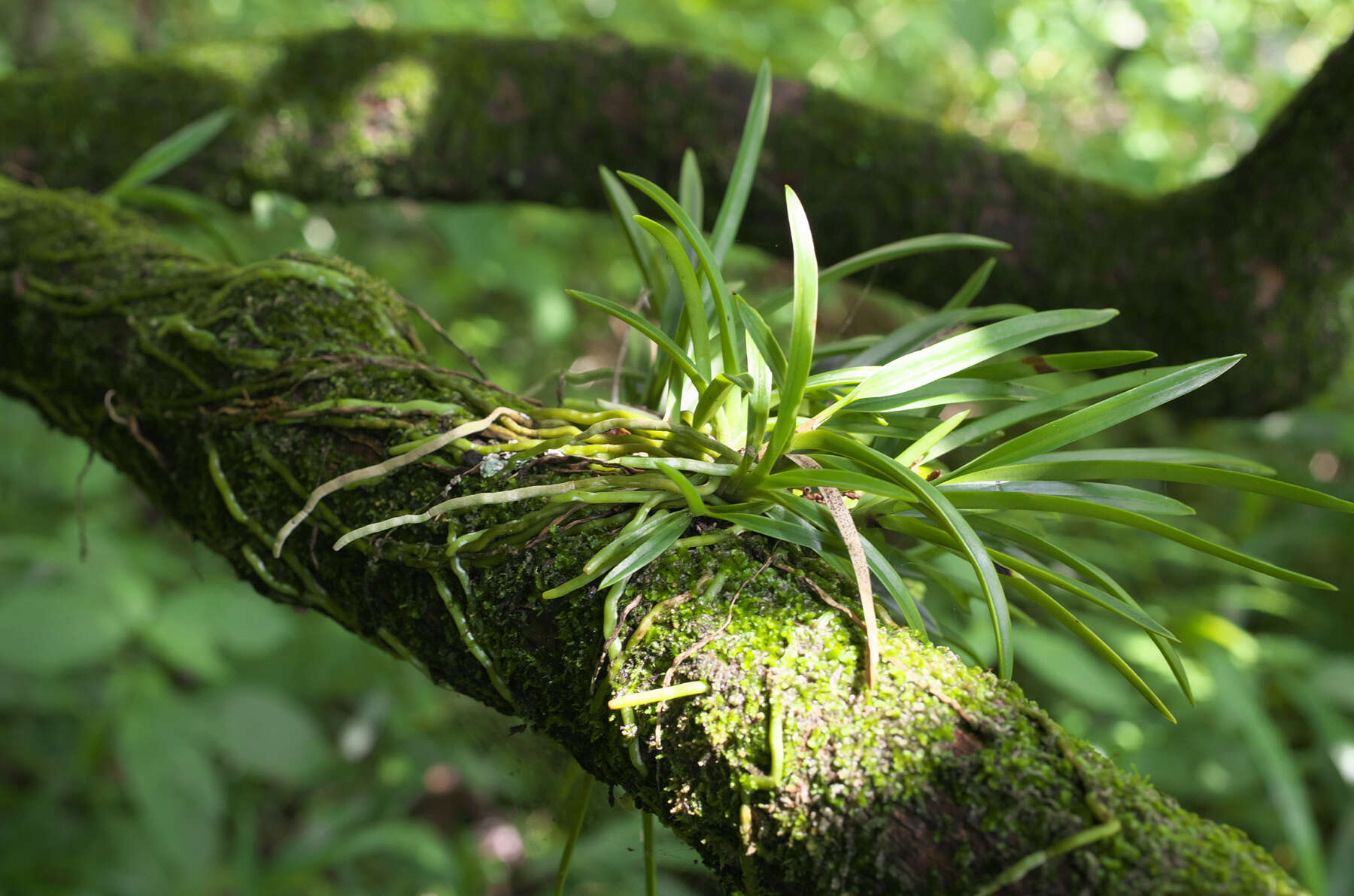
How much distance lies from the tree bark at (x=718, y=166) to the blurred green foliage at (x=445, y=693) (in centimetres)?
24

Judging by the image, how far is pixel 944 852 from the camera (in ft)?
1.51

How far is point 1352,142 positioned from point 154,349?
6.10ft

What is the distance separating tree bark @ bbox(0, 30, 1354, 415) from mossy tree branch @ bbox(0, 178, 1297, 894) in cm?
68

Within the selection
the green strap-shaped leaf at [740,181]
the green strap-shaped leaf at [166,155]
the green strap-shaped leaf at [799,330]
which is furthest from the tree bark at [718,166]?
the green strap-shaped leaf at [799,330]

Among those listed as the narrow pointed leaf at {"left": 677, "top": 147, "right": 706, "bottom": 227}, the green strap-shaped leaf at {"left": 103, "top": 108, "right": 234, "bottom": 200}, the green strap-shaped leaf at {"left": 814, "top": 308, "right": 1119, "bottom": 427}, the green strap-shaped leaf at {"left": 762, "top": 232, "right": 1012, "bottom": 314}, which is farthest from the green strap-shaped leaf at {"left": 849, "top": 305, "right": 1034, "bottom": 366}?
the green strap-shaped leaf at {"left": 103, "top": 108, "right": 234, "bottom": 200}

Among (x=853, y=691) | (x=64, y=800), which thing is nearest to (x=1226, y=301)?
(x=853, y=691)

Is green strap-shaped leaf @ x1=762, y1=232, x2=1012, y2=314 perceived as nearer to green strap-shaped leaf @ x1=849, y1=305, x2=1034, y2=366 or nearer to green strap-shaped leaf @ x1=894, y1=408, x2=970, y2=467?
green strap-shaped leaf @ x1=849, y1=305, x2=1034, y2=366

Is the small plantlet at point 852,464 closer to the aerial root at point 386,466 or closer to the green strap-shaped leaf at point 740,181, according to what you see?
the aerial root at point 386,466

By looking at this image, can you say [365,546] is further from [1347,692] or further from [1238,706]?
[1347,692]

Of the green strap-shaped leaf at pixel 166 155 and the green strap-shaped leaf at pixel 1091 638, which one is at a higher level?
the green strap-shaped leaf at pixel 1091 638

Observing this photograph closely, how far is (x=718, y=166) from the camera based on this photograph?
1.61m

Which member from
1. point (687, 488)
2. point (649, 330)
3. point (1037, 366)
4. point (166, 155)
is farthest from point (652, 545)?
point (166, 155)

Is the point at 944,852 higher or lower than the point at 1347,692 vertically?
higher

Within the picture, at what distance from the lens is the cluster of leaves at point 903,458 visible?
655mm
